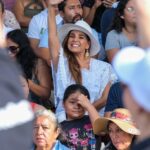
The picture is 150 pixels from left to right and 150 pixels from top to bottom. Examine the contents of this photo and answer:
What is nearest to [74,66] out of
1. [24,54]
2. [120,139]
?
[24,54]

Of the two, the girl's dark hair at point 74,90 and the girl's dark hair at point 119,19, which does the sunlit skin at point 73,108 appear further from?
the girl's dark hair at point 119,19

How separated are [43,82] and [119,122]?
56.8 inches

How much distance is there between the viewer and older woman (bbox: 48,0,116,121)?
554 centimetres

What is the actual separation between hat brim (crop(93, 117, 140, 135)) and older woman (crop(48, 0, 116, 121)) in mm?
626

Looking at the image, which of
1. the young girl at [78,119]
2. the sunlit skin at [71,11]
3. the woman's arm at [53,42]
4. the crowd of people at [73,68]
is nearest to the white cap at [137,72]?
the crowd of people at [73,68]

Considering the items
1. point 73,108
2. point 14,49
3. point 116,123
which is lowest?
point 73,108

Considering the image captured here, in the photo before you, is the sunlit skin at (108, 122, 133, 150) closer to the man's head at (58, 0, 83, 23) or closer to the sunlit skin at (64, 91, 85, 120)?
the sunlit skin at (64, 91, 85, 120)

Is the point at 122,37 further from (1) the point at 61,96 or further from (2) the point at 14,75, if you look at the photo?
(2) the point at 14,75

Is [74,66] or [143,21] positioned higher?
[143,21]

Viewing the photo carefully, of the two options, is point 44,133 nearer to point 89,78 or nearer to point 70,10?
point 89,78

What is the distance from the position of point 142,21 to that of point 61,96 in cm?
431

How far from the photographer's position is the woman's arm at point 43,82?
5.80 m

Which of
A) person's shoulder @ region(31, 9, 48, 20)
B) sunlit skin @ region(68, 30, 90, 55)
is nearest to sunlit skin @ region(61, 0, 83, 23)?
person's shoulder @ region(31, 9, 48, 20)

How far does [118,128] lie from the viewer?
463 cm
